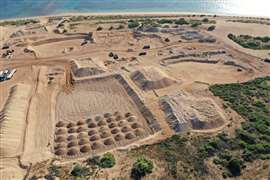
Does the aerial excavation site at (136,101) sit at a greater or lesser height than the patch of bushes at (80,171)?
greater

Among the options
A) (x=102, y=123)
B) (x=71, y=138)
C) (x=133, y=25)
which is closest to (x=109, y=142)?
(x=102, y=123)

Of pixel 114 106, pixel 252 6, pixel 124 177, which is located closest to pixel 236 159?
pixel 124 177

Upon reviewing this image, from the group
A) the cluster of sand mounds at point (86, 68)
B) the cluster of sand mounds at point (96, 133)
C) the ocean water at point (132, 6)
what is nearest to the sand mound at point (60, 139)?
the cluster of sand mounds at point (96, 133)

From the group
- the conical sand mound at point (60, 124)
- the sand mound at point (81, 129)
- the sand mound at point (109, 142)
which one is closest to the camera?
the sand mound at point (109, 142)

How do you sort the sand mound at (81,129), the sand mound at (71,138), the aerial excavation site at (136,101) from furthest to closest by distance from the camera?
the sand mound at (81,129) → the sand mound at (71,138) → the aerial excavation site at (136,101)

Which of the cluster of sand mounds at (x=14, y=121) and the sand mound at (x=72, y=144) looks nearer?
the cluster of sand mounds at (x=14, y=121)

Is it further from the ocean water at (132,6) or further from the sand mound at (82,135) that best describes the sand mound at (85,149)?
the ocean water at (132,6)
